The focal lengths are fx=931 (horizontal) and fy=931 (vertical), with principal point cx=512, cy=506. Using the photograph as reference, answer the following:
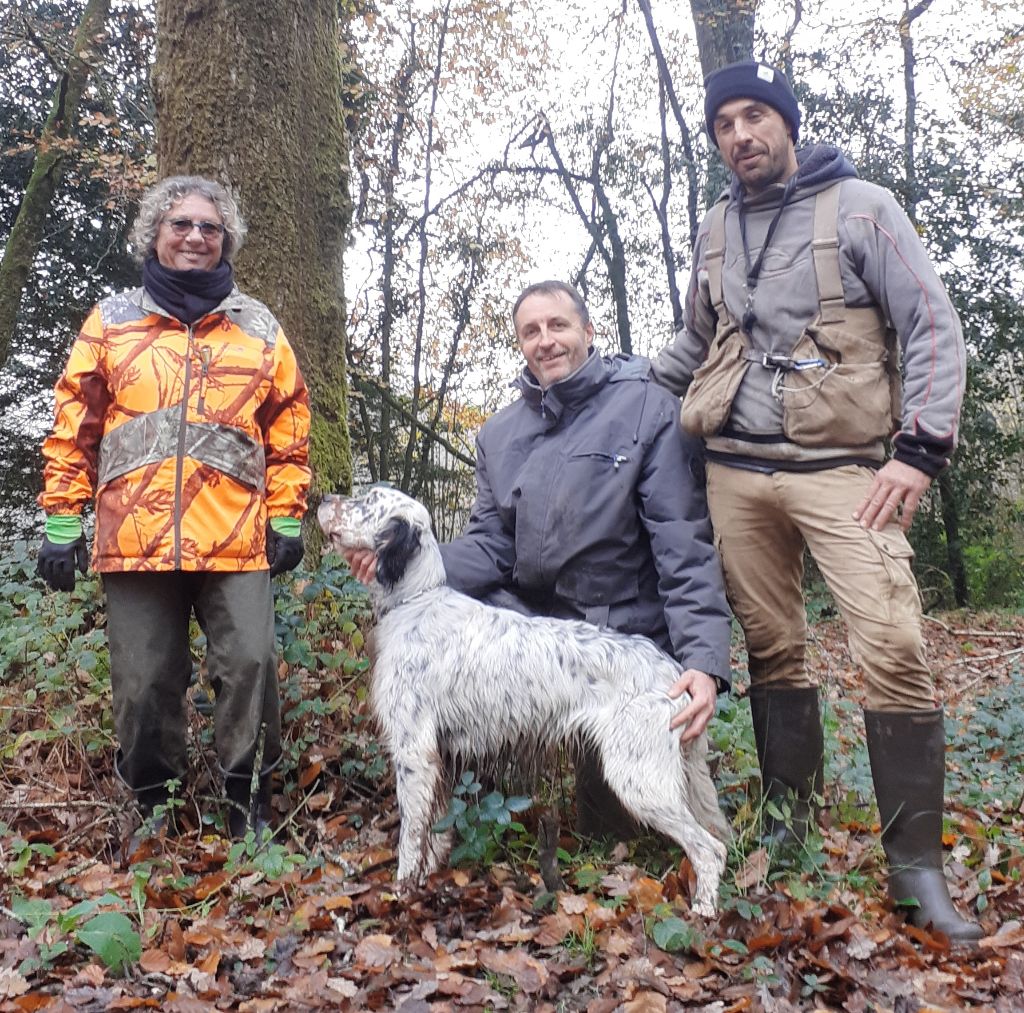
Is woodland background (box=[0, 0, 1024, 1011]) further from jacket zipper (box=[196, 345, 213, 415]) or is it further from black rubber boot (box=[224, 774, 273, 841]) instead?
jacket zipper (box=[196, 345, 213, 415])

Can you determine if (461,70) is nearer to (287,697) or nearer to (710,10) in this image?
(710,10)

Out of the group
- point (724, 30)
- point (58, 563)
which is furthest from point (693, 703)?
point (724, 30)

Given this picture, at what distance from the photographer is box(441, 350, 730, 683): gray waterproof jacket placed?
3561 mm

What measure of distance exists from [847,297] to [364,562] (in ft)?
6.90

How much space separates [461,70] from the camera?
14.3 m

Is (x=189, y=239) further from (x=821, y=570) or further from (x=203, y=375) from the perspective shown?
(x=821, y=570)

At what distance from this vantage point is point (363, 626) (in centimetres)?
525

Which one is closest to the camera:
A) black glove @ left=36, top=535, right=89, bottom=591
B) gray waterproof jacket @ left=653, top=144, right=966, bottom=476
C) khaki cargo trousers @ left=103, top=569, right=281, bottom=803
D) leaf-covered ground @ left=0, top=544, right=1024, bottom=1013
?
leaf-covered ground @ left=0, top=544, right=1024, bottom=1013

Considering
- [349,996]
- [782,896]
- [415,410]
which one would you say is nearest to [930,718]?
[782,896]

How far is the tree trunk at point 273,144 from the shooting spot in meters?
5.21

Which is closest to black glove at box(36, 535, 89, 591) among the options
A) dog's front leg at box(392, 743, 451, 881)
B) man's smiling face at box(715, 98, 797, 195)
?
dog's front leg at box(392, 743, 451, 881)

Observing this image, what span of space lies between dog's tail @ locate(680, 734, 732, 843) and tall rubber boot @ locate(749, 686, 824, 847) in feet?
0.86

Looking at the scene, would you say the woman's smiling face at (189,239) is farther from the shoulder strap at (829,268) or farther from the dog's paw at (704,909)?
the dog's paw at (704,909)

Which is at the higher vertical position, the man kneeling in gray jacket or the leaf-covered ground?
the man kneeling in gray jacket
